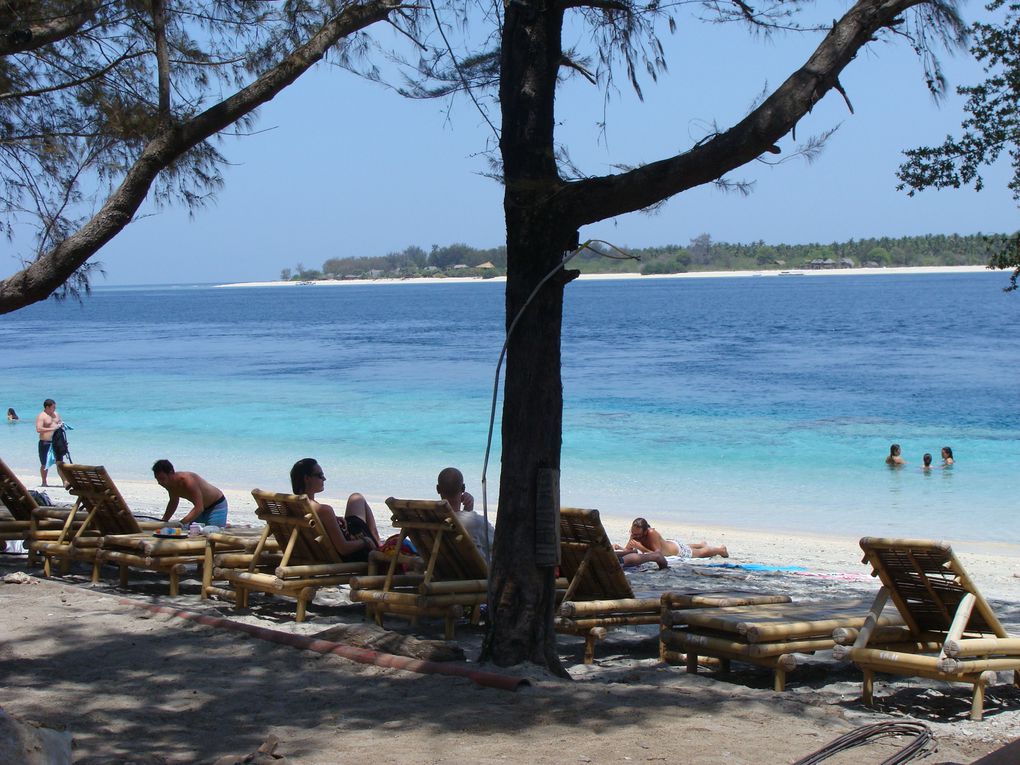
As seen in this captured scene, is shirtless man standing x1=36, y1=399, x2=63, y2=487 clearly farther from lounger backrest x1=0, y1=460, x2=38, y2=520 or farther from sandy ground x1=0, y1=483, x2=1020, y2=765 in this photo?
sandy ground x1=0, y1=483, x2=1020, y2=765

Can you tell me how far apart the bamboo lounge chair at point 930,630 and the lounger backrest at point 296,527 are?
2953 millimetres

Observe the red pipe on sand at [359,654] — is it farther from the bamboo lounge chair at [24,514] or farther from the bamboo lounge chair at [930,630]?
the bamboo lounge chair at [24,514]

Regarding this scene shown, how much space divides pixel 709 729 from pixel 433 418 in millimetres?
23242

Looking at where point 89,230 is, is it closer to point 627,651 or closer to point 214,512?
point 214,512

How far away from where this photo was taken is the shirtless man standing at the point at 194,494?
8.49m

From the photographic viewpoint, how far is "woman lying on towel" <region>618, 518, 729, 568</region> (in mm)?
9148

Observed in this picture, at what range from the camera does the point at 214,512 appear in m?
8.77

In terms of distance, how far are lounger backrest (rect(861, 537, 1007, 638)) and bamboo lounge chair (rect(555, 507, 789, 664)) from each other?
943mm

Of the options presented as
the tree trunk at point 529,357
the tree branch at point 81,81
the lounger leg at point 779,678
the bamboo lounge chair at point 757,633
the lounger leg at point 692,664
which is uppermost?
the tree branch at point 81,81

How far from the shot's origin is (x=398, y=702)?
4594 millimetres

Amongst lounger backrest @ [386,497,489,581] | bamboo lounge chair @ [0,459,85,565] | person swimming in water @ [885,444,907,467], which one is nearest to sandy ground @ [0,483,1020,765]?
lounger backrest @ [386,497,489,581]

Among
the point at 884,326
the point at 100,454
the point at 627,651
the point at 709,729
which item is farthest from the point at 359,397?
the point at 884,326

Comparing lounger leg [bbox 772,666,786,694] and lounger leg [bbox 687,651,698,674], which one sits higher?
lounger leg [bbox 772,666,786,694]

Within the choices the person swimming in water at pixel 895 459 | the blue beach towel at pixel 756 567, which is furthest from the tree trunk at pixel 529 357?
the person swimming in water at pixel 895 459
